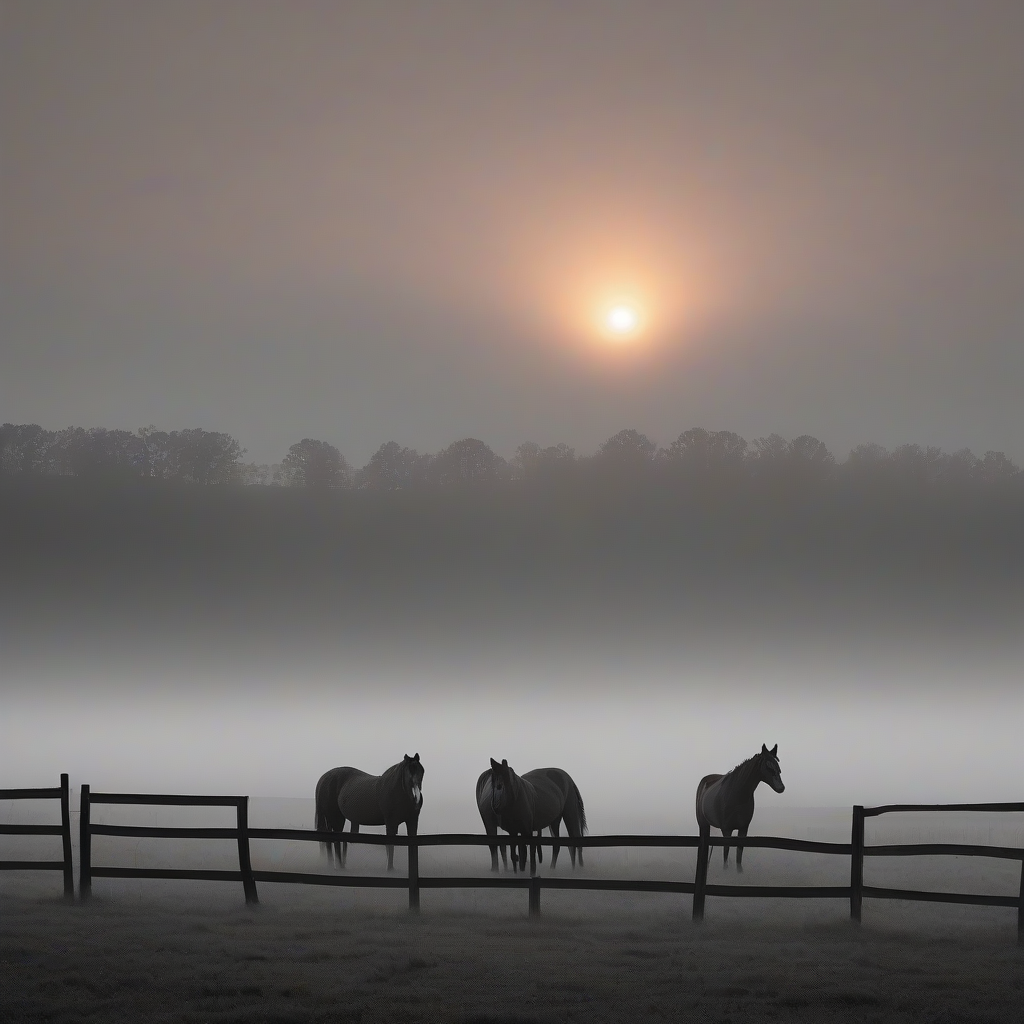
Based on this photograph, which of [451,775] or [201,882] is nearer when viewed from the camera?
[201,882]

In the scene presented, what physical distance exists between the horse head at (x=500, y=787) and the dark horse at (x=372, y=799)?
795mm

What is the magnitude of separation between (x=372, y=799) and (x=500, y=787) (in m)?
2.15

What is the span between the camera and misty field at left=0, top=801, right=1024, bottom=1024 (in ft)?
18.3

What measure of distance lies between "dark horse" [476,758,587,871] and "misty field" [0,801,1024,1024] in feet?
3.33

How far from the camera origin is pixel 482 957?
21.9ft

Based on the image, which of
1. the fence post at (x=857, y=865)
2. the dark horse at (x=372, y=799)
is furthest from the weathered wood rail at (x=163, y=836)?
the fence post at (x=857, y=865)

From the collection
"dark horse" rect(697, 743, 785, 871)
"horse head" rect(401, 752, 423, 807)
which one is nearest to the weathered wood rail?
"horse head" rect(401, 752, 423, 807)

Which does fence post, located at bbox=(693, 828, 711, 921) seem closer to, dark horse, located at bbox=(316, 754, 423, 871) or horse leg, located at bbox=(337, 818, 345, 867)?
dark horse, located at bbox=(316, 754, 423, 871)

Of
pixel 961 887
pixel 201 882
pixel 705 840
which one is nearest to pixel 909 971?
pixel 705 840

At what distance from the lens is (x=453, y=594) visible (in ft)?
229

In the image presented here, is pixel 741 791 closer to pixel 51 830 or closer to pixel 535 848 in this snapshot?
pixel 535 848

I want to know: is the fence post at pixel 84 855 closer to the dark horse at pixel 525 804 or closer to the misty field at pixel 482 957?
the misty field at pixel 482 957

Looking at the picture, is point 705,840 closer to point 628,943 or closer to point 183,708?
point 628,943

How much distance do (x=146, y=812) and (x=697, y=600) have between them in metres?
45.4
